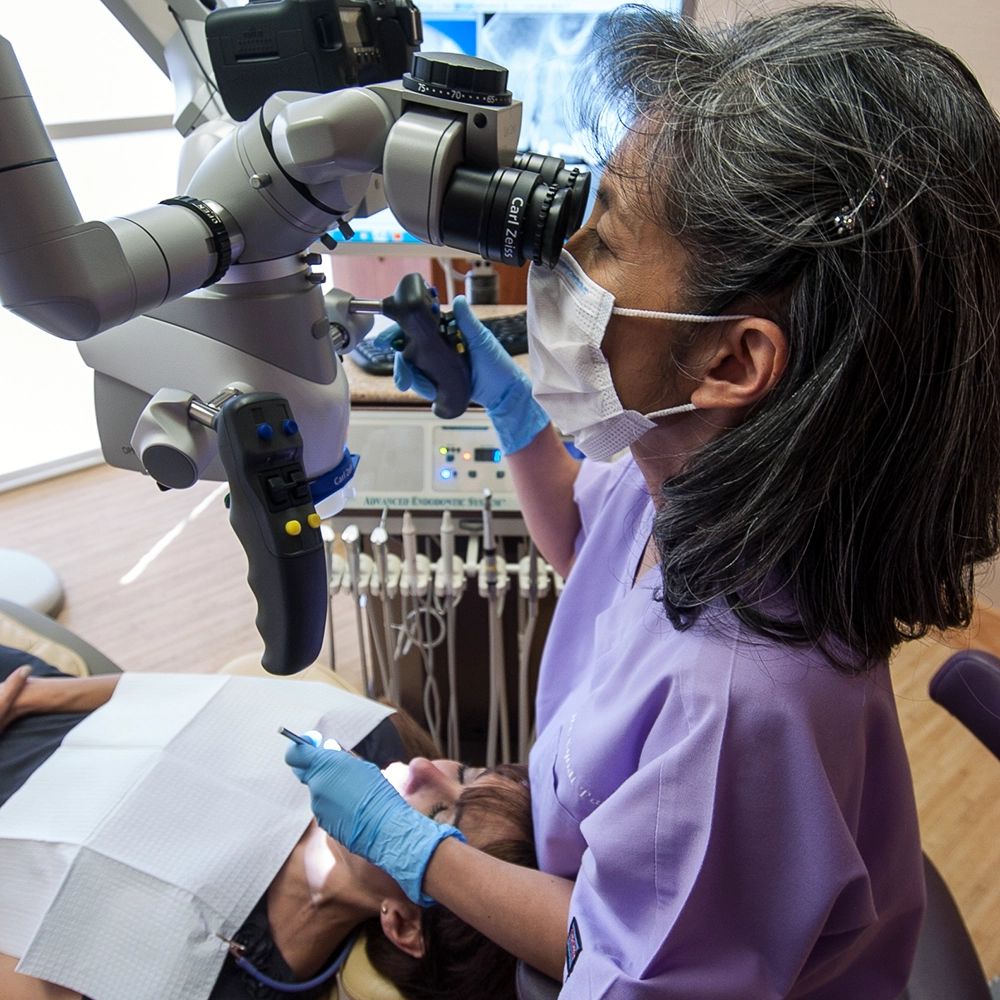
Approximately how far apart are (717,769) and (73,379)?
313 cm

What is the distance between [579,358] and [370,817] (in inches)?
24.4

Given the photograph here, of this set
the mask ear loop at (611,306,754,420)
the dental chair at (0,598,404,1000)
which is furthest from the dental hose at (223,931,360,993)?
the mask ear loop at (611,306,754,420)

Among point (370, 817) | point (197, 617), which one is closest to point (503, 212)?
point (370, 817)

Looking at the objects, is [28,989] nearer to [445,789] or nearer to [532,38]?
[445,789]

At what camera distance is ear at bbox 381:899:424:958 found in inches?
43.1

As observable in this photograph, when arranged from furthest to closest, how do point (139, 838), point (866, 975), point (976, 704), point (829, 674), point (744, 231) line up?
1. point (139, 838)
2. point (976, 704)
3. point (866, 975)
4. point (829, 674)
5. point (744, 231)

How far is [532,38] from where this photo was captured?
1.46 meters

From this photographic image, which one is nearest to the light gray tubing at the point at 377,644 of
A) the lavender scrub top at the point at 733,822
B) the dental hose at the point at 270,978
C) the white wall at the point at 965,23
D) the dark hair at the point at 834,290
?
the dental hose at the point at 270,978

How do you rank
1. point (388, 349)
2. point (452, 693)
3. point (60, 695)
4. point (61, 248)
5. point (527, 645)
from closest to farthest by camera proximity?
1. point (61, 248)
2. point (60, 695)
3. point (388, 349)
4. point (527, 645)
5. point (452, 693)

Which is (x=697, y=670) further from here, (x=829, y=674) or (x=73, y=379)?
(x=73, y=379)

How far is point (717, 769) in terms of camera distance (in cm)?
70

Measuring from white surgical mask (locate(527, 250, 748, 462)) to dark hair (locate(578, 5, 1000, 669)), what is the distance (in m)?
0.07

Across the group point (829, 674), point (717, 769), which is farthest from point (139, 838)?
point (829, 674)

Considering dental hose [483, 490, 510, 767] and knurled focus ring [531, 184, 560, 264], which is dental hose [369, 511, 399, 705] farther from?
knurled focus ring [531, 184, 560, 264]
